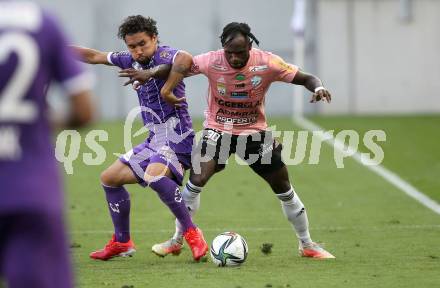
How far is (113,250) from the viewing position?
9891 millimetres

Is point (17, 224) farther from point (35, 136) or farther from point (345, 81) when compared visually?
point (345, 81)

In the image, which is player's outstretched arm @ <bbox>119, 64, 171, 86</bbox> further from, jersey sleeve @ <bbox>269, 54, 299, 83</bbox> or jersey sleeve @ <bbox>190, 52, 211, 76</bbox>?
jersey sleeve @ <bbox>269, 54, 299, 83</bbox>

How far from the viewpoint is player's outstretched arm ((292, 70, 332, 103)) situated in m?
9.09

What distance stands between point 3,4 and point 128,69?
460 cm

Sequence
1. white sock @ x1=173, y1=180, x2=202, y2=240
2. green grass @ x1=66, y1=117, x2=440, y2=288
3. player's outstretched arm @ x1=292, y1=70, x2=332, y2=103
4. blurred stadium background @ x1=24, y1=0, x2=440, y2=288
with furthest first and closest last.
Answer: white sock @ x1=173, y1=180, x2=202, y2=240, blurred stadium background @ x1=24, y1=0, x2=440, y2=288, player's outstretched arm @ x1=292, y1=70, x2=332, y2=103, green grass @ x1=66, y1=117, x2=440, y2=288

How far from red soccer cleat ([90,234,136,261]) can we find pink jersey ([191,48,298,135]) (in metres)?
1.32

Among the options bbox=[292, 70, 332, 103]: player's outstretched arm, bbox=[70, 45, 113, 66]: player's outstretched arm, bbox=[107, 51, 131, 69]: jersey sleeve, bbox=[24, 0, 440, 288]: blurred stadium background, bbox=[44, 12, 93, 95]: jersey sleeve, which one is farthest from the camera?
bbox=[70, 45, 113, 66]: player's outstretched arm

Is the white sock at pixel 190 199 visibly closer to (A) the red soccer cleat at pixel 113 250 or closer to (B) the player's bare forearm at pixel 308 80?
(A) the red soccer cleat at pixel 113 250

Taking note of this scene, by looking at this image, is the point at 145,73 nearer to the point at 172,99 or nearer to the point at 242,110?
the point at 172,99

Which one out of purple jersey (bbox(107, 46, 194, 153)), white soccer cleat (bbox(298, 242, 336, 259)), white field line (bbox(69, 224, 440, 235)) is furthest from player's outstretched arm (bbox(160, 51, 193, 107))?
white field line (bbox(69, 224, 440, 235))

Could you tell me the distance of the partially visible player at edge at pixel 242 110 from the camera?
970 cm

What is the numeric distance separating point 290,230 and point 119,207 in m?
2.67

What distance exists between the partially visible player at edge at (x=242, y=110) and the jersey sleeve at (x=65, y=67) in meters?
4.52

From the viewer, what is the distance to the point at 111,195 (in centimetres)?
982
